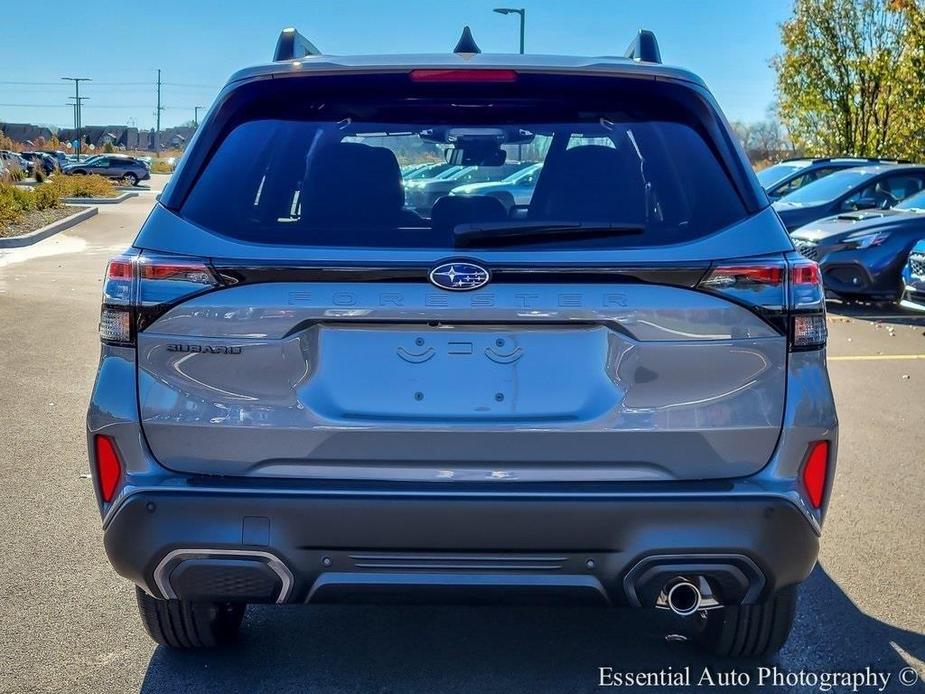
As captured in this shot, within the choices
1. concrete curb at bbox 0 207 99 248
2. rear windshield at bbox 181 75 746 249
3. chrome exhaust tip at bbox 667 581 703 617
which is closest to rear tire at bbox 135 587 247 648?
rear windshield at bbox 181 75 746 249

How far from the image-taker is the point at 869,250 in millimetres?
12258

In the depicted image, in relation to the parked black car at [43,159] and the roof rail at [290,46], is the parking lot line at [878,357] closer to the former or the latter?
the roof rail at [290,46]

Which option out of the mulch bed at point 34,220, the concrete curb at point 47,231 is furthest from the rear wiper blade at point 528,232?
the mulch bed at point 34,220

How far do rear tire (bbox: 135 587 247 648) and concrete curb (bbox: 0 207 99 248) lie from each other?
16.6m

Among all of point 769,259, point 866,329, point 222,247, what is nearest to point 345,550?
point 222,247

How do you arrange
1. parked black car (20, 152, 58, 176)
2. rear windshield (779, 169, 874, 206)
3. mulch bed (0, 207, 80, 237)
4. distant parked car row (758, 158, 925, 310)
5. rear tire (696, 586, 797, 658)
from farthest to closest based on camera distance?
1. parked black car (20, 152, 58, 176)
2. mulch bed (0, 207, 80, 237)
3. rear windshield (779, 169, 874, 206)
4. distant parked car row (758, 158, 925, 310)
5. rear tire (696, 586, 797, 658)

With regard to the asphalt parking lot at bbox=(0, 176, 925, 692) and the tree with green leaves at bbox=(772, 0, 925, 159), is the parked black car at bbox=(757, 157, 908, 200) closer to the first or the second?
the tree with green leaves at bbox=(772, 0, 925, 159)

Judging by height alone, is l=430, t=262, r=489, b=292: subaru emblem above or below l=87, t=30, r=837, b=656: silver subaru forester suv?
above

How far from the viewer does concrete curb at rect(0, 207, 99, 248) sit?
18812 millimetres

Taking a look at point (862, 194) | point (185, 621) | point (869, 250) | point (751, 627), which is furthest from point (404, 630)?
point (862, 194)

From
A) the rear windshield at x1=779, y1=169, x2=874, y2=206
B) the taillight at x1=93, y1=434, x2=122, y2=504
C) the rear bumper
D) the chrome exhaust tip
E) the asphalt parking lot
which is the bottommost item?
the asphalt parking lot

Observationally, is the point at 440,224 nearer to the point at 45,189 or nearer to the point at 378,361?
the point at 378,361

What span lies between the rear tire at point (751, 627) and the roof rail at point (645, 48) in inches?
67.3

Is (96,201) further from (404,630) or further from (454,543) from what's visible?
(454,543)
